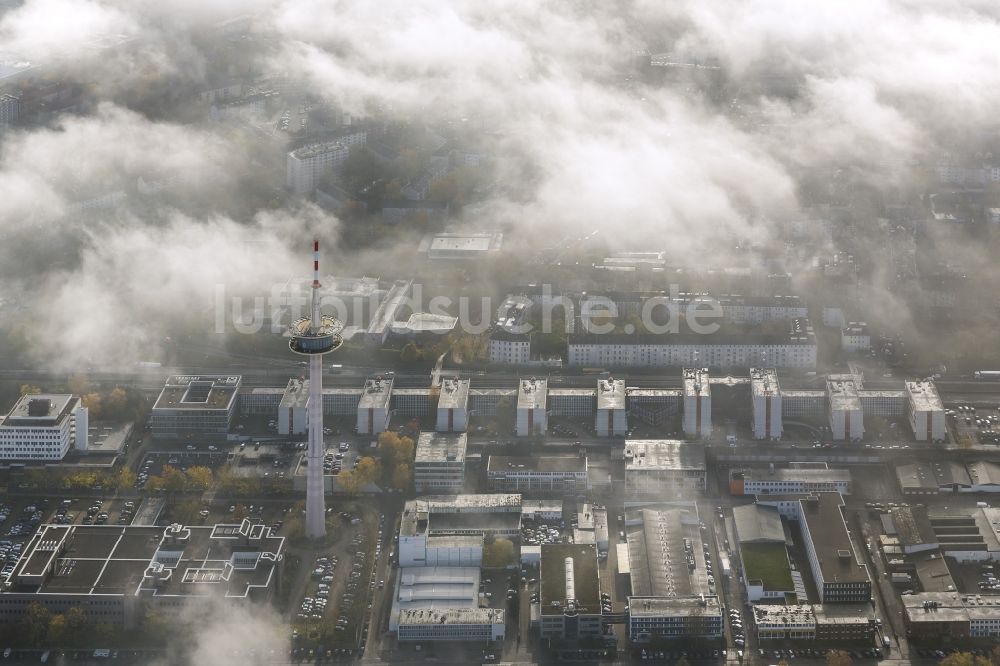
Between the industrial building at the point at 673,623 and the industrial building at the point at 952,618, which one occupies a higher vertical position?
the industrial building at the point at 952,618

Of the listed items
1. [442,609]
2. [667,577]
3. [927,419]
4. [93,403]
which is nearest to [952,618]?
[667,577]

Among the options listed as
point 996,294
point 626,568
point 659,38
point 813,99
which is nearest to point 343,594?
point 626,568

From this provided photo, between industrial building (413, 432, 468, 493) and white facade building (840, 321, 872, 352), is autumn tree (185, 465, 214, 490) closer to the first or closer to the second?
industrial building (413, 432, 468, 493)

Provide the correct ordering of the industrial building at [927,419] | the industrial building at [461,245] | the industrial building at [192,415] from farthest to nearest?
the industrial building at [461,245] → the industrial building at [192,415] → the industrial building at [927,419]

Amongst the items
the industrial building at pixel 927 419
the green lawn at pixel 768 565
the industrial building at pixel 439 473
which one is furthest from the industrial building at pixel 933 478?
the industrial building at pixel 439 473

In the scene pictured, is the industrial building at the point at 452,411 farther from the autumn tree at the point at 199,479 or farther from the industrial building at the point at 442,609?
the industrial building at the point at 442,609
